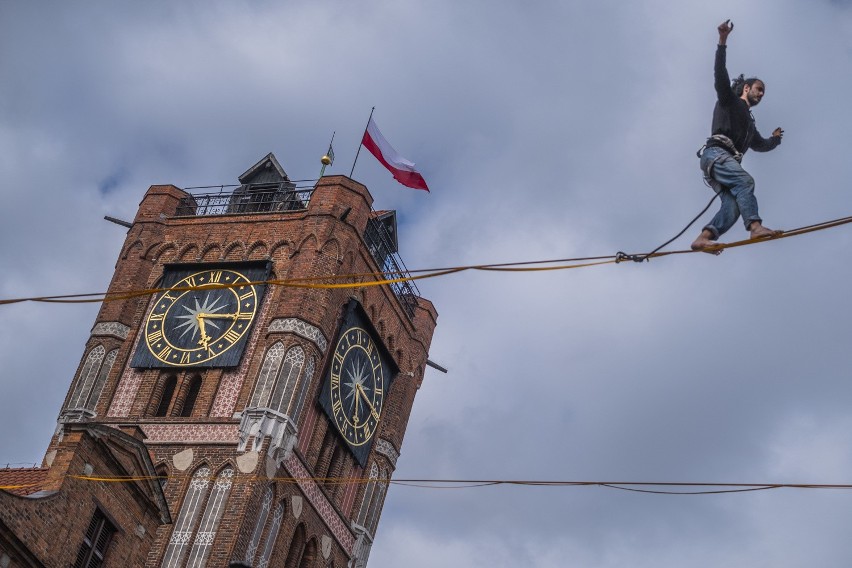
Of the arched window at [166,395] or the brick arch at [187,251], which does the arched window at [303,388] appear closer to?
the arched window at [166,395]

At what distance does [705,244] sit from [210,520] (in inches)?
1099

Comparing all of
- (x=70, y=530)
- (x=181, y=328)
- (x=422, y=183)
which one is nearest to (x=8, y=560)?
(x=70, y=530)

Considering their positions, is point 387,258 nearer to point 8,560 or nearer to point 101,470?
point 101,470

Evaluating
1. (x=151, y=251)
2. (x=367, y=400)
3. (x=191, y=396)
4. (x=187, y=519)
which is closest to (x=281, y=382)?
(x=191, y=396)

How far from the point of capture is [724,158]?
16.5m

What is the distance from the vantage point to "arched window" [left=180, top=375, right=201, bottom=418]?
44656 mm

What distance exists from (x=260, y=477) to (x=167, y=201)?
428 inches

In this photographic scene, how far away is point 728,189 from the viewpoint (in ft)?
53.9

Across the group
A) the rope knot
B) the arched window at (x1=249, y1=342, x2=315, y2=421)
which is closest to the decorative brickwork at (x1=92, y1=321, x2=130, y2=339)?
the arched window at (x1=249, y1=342, x2=315, y2=421)

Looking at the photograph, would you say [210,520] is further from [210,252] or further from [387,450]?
[210,252]

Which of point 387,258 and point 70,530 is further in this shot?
point 387,258

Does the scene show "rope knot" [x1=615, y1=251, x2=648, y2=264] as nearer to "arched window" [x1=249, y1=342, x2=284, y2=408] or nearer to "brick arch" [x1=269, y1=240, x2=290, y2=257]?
"arched window" [x1=249, y1=342, x2=284, y2=408]

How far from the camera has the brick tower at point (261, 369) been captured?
42794 mm

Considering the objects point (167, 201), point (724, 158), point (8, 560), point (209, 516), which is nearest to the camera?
Result: point (724, 158)
